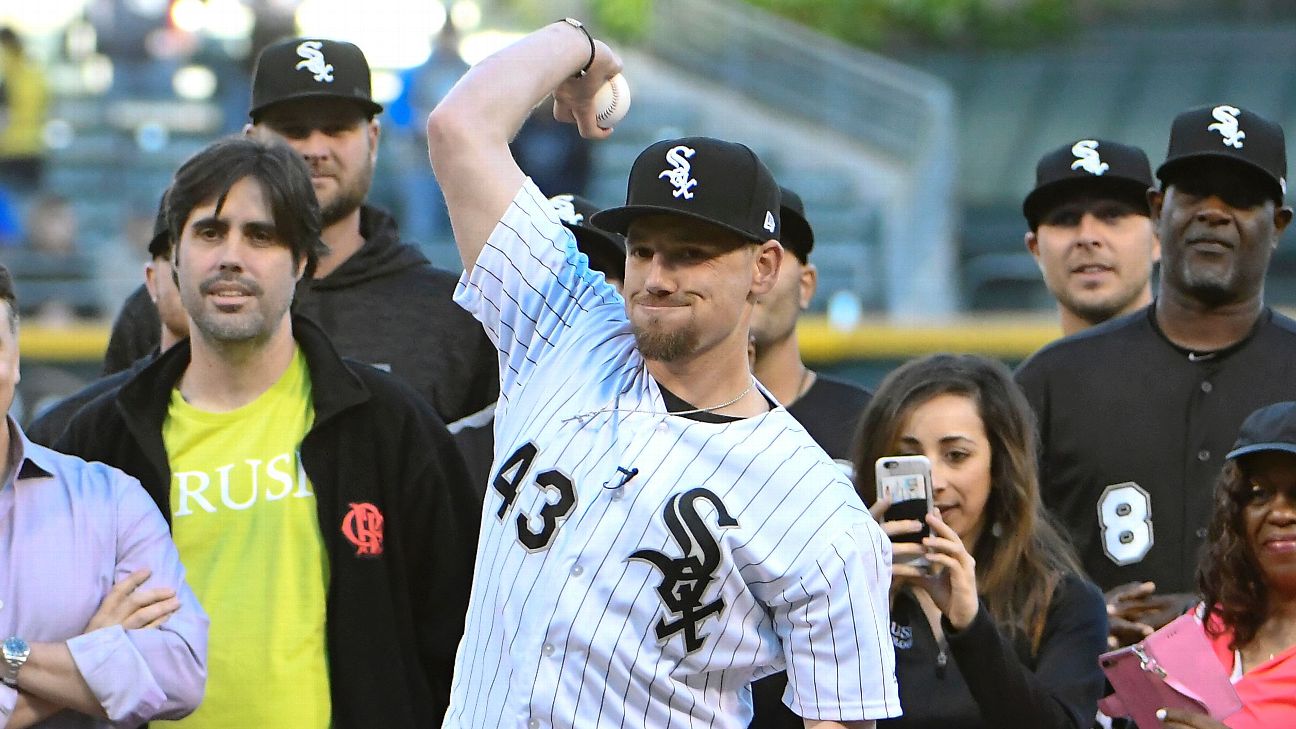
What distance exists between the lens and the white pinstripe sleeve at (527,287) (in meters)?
3.74

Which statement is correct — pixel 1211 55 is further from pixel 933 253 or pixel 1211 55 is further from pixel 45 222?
pixel 45 222

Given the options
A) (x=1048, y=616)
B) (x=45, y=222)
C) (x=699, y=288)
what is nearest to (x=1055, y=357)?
(x=1048, y=616)

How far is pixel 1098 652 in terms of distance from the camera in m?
4.27

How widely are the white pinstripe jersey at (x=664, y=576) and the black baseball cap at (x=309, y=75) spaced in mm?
2030

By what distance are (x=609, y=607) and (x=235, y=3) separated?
14.8 meters

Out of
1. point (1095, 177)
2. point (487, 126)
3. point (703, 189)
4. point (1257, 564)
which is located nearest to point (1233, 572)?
point (1257, 564)

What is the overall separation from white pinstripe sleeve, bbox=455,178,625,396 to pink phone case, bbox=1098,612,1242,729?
4.22 feet

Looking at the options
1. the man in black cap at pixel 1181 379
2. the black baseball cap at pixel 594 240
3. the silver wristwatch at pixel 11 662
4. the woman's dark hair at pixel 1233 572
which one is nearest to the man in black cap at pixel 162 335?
the silver wristwatch at pixel 11 662

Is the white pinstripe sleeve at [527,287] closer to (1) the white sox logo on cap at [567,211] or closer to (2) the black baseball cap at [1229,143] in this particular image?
(1) the white sox logo on cap at [567,211]

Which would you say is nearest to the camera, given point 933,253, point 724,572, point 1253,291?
point 724,572

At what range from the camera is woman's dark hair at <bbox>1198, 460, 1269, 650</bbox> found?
418 centimetres

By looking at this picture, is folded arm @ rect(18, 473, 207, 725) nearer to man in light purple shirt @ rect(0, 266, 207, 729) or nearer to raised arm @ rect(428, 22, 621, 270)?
man in light purple shirt @ rect(0, 266, 207, 729)

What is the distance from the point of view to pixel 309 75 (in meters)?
5.36

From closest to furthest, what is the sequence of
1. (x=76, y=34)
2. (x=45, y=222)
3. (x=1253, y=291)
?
(x=1253, y=291) → (x=45, y=222) → (x=76, y=34)
